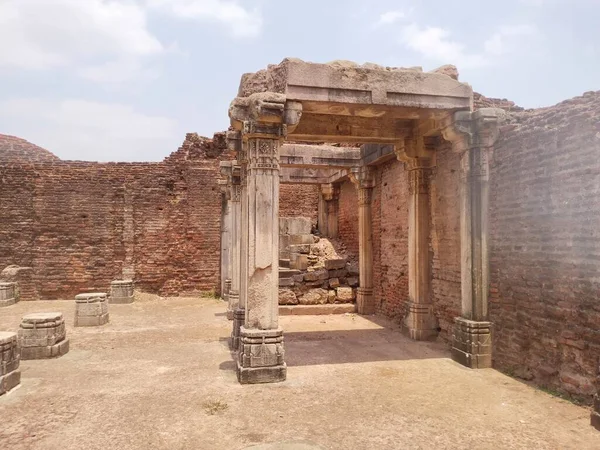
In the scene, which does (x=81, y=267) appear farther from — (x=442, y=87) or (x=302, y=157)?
(x=442, y=87)

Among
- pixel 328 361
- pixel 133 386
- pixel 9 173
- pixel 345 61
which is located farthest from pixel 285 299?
pixel 9 173

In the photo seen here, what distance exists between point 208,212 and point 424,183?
30.1ft

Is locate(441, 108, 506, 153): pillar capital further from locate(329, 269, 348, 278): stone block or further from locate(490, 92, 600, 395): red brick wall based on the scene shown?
locate(329, 269, 348, 278): stone block

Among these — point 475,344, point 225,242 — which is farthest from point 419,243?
point 225,242

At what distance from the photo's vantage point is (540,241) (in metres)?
5.62

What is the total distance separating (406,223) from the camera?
371 inches

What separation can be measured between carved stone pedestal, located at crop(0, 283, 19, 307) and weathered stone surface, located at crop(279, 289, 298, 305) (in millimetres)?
8561

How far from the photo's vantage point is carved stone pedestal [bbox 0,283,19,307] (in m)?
13.1

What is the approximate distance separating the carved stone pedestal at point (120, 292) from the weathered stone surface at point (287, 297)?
531 cm

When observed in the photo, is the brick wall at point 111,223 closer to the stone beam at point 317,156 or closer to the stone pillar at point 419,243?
the stone beam at point 317,156

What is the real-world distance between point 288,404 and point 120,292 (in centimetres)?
1025

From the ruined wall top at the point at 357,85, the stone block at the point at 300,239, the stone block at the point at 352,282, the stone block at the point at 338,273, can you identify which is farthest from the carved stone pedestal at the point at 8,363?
the stone block at the point at 300,239

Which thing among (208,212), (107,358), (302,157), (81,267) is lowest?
(107,358)

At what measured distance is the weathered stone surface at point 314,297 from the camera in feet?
38.4
